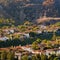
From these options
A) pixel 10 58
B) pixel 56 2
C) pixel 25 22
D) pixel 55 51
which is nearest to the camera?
pixel 10 58

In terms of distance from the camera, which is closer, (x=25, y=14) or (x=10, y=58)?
(x=10, y=58)

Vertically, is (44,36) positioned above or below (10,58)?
below

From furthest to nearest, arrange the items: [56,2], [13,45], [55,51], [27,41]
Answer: [56,2] → [27,41] → [13,45] → [55,51]

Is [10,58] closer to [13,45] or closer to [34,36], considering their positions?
[13,45]

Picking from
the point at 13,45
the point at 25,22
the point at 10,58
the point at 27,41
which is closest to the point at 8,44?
the point at 13,45

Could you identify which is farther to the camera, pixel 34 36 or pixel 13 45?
pixel 34 36

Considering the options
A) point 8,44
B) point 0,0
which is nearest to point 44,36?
point 8,44

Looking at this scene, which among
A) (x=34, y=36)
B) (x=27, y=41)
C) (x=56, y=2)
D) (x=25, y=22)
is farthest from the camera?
(x=56, y=2)

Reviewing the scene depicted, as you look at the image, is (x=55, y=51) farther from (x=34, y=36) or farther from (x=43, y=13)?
(x=43, y=13)

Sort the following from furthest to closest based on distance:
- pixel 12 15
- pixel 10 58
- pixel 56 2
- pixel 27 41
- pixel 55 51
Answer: pixel 56 2, pixel 12 15, pixel 27 41, pixel 55 51, pixel 10 58
